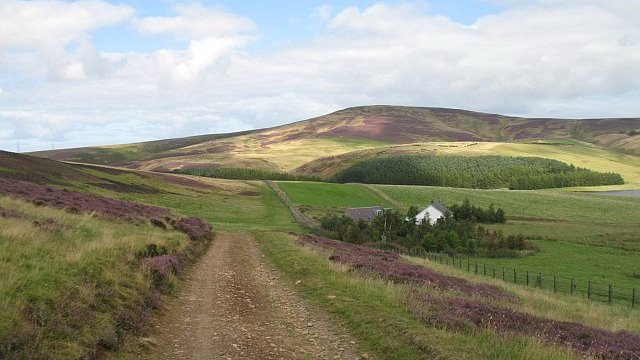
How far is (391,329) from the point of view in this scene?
12773 millimetres

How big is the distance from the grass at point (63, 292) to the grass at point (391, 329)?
5.58m

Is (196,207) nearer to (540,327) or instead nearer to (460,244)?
(460,244)

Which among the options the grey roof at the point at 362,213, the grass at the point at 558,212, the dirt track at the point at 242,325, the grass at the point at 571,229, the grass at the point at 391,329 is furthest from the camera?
the grey roof at the point at 362,213

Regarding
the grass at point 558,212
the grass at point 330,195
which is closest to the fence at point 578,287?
the grass at point 558,212

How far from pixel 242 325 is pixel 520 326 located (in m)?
7.64

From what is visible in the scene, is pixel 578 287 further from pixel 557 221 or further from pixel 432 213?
pixel 557 221

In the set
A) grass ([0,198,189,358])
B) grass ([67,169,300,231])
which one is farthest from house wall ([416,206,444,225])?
grass ([0,198,189,358])

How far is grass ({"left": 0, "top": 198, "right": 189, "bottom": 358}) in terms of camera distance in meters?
9.25

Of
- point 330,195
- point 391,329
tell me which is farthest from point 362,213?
point 391,329

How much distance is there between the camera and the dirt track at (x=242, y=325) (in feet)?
38.4

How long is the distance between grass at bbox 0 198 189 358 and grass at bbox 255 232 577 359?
18.3 feet

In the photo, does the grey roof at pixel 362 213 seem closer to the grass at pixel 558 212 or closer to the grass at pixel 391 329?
the grass at pixel 558 212

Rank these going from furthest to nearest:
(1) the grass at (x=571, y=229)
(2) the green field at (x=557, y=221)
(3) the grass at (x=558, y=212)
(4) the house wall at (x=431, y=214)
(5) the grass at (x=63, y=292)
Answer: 1. (4) the house wall at (x=431, y=214)
2. (3) the grass at (x=558, y=212)
3. (2) the green field at (x=557, y=221)
4. (1) the grass at (x=571, y=229)
5. (5) the grass at (x=63, y=292)

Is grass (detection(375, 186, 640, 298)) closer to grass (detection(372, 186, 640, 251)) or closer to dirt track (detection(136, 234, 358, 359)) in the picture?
grass (detection(372, 186, 640, 251))
